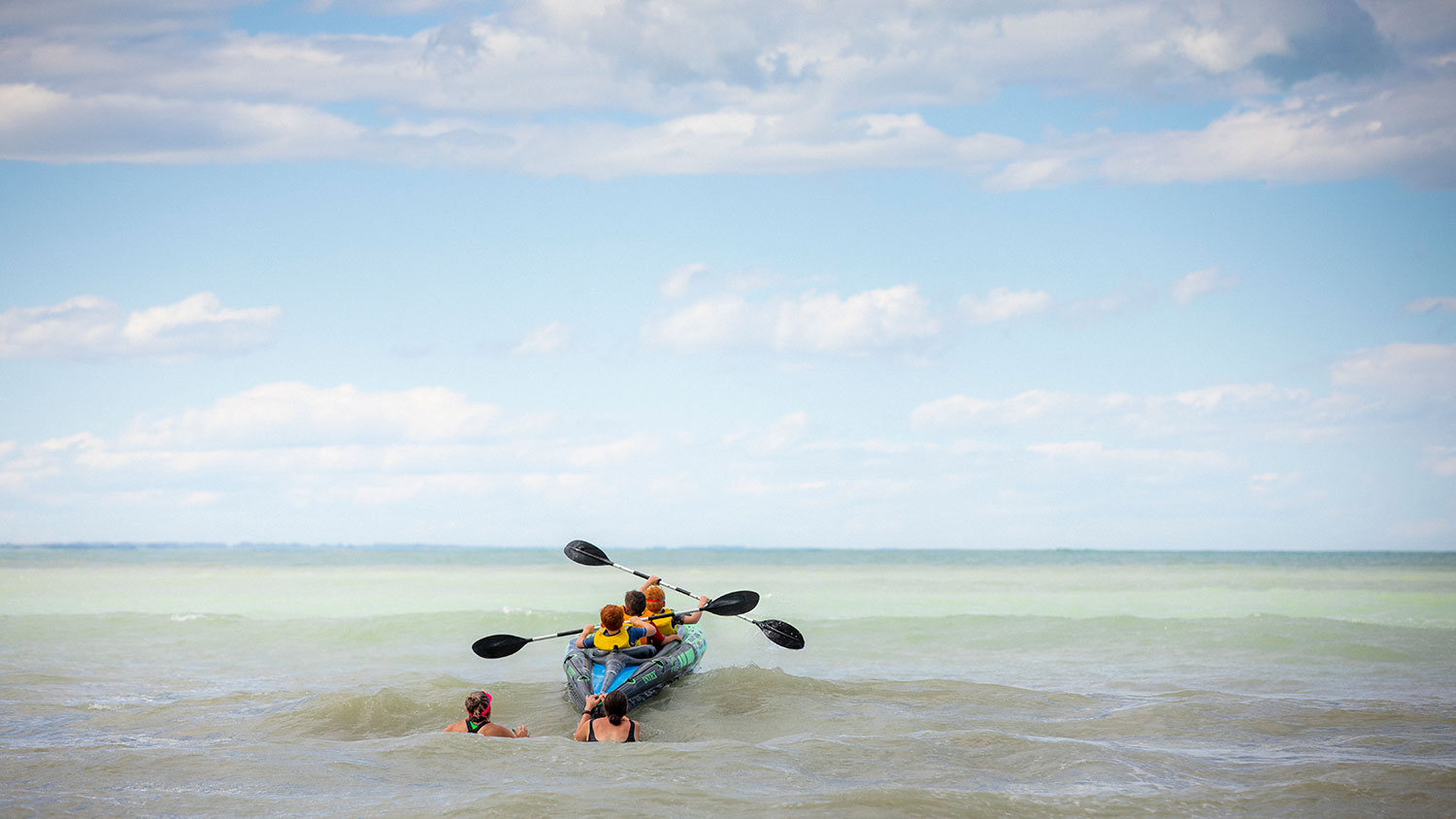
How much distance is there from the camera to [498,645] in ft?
43.0

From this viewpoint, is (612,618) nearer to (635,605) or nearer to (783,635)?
(635,605)

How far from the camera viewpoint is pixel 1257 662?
600 inches

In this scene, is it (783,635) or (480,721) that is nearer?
(480,721)

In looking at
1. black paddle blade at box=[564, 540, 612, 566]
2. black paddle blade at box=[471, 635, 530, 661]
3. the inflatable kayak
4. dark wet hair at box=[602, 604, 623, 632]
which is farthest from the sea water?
black paddle blade at box=[564, 540, 612, 566]

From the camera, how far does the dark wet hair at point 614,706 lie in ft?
30.3

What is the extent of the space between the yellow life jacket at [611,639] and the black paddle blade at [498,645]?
2494mm

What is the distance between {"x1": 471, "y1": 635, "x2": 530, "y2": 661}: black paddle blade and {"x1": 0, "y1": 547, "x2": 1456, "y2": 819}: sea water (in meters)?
0.51

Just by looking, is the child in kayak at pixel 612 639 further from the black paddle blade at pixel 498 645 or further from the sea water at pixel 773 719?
the black paddle blade at pixel 498 645

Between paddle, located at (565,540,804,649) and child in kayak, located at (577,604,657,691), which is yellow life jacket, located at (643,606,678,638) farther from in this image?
child in kayak, located at (577,604,657,691)

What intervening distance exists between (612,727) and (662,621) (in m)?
2.52

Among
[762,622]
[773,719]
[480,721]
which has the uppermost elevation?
[762,622]

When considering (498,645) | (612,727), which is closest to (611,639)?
(612,727)

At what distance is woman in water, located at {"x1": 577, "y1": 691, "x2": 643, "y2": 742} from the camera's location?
9258 millimetres

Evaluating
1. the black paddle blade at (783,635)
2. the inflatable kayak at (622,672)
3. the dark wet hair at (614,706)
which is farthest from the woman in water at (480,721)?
the black paddle blade at (783,635)
